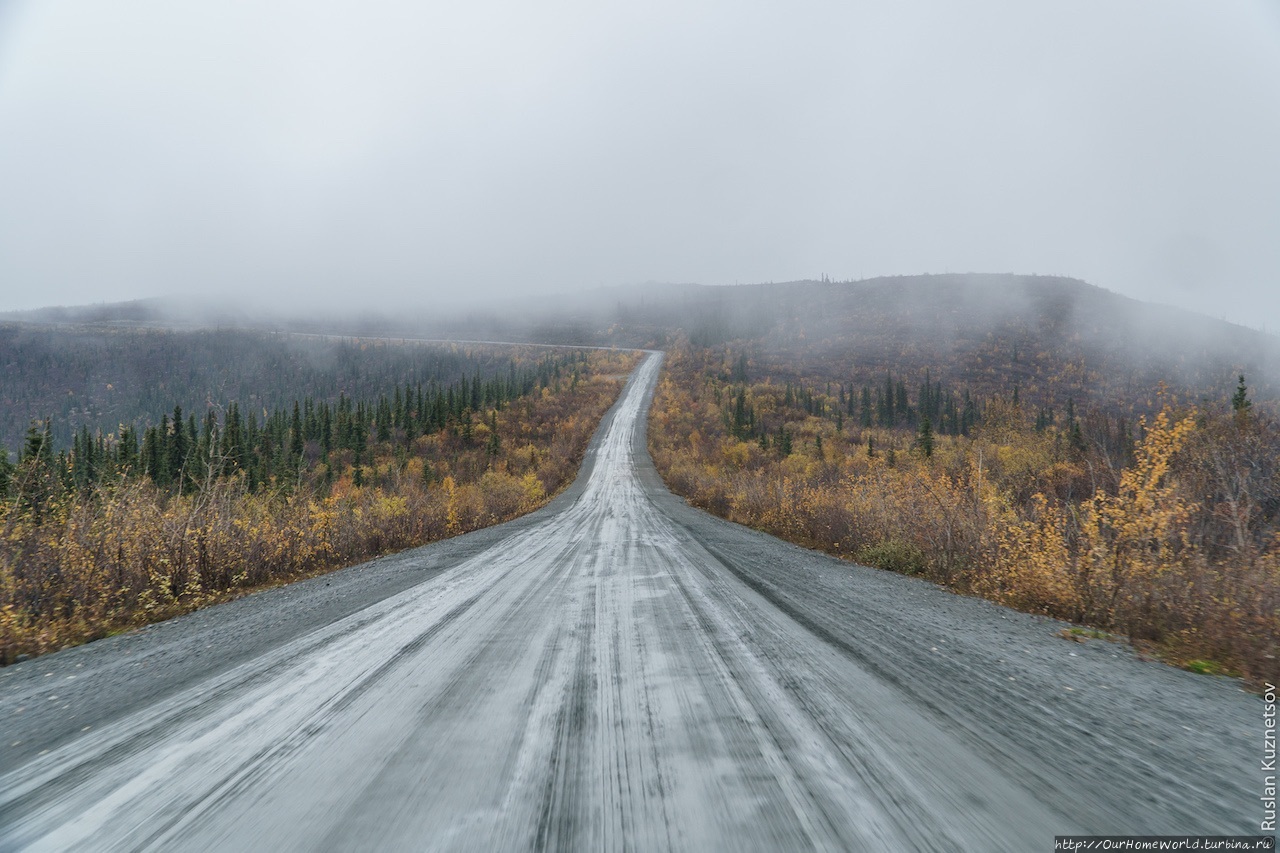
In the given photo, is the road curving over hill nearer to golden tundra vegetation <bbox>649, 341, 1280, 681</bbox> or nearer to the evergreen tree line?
golden tundra vegetation <bbox>649, 341, 1280, 681</bbox>

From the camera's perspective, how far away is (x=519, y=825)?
Answer: 175 cm

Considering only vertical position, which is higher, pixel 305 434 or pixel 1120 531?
pixel 1120 531

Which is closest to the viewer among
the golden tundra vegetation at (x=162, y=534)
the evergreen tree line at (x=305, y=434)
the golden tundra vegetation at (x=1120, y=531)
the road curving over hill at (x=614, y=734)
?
the road curving over hill at (x=614, y=734)

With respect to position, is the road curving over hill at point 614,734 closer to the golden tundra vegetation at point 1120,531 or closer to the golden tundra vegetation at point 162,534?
the golden tundra vegetation at point 1120,531

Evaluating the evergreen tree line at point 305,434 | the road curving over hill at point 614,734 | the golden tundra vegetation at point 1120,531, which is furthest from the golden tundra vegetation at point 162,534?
the evergreen tree line at point 305,434

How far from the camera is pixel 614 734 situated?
245 cm

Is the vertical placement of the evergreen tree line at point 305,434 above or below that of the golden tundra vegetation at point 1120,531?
below

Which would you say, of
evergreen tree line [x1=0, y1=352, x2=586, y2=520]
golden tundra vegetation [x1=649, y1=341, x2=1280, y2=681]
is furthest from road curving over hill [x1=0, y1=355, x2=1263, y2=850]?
evergreen tree line [x1=0, y1=352, x2=586, y2=520]

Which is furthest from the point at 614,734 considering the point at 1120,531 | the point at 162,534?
the point at 162,534

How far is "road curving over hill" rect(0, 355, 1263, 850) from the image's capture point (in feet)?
5.86

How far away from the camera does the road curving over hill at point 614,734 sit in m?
1.79

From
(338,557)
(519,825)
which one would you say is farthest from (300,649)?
(338,557)

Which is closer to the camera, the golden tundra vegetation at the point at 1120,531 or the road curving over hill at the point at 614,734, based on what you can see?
the road curving over hill at the point at 614,734

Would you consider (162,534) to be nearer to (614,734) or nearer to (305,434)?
(614,734)
